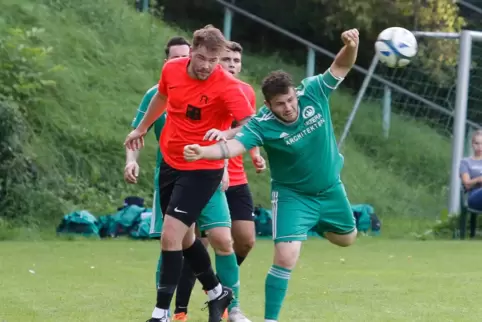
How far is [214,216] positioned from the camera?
770 centimetres

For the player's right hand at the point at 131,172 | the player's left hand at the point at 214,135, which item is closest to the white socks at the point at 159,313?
the player's right hand at the point at 131,172

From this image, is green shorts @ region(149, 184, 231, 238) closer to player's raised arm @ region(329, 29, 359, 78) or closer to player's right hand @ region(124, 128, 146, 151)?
player's right hand @ region(124, 128, 146, 151)

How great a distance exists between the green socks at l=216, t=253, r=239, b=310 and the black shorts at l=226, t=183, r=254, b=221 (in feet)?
2.15

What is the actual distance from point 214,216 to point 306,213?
73 centimetres

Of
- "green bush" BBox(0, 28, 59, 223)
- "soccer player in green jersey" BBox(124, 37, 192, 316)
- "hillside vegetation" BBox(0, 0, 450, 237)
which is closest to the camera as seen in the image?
"soccer player in green jersey" BBox(124, 37, 192, 316)

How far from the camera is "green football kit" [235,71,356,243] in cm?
716

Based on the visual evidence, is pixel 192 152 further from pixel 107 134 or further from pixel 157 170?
pixel 107 134

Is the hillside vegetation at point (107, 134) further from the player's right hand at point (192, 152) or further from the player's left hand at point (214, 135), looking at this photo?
the player's right hand at point (192, 152)

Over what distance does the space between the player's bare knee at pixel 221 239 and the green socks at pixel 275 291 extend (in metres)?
0.69

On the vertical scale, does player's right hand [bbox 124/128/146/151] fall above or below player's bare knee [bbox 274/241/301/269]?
above

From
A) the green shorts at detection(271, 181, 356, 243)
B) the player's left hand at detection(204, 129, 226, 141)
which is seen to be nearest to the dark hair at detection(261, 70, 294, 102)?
the player's left hand at detection(204, 129, 226, 141)

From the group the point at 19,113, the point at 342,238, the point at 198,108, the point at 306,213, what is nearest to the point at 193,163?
the point at 198,108

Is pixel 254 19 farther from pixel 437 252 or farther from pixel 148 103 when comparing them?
pixel 148 103

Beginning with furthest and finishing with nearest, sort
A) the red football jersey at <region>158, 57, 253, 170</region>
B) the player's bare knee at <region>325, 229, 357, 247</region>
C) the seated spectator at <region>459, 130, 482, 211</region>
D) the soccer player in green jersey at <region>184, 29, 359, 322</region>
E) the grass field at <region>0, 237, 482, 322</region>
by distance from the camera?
the seated spectator at <region>459, 130, 482, 211</region> → the grass field at <region>0, 237, 482, 322</region> → the player's bare knee at <region>325, 229, 357, 247</region> → the red football jersey at <region>158, 57, 253, 170</region> → the soccer player in green jersey at <region>184, 29, 359, 322</region>
